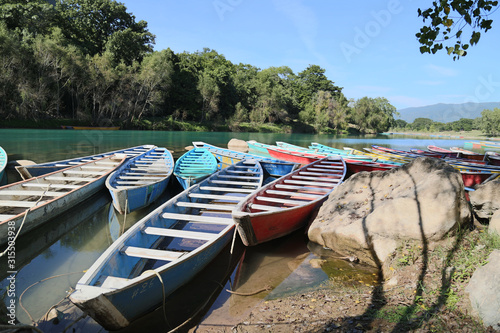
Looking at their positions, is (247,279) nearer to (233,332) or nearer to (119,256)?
(233,332)

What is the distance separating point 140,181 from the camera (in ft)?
29.9

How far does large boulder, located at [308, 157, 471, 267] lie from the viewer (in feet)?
14.0

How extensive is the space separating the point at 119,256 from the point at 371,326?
326 cm

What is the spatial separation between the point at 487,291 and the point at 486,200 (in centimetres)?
258

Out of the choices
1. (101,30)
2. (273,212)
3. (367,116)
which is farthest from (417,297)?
(367,116)

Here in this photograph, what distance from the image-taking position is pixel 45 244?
5.98m

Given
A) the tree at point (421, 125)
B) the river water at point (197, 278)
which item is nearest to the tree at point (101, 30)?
the river water at point (197, 278)

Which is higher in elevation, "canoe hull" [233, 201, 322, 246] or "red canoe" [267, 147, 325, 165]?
"red canoe" [267, 147, 325, 165]

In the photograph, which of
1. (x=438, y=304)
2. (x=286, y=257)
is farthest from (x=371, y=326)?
(x=286, y=257)

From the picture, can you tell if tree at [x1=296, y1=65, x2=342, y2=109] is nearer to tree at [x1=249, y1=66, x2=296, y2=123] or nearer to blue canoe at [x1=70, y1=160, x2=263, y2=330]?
tree at [x1=249, y1=66, x2=296, y2=123]

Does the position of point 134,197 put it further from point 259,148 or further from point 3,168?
point 259,148

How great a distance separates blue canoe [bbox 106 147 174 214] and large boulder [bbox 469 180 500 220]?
7.09m

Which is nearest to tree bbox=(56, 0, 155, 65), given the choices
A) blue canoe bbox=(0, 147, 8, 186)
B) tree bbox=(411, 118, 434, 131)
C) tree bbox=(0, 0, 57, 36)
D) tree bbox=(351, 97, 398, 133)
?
tree bbox=(0, 0, 57, 36)

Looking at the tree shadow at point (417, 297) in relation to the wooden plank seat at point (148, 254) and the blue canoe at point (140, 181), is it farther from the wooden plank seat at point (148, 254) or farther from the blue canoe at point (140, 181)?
the blue canoe at point (140, 181)
